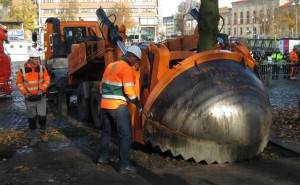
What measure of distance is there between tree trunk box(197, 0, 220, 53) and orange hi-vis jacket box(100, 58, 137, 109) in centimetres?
235

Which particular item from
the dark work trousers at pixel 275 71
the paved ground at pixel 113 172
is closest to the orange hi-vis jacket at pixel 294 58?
the dark work trousers at pixel 275 71

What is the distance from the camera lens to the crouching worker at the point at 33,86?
7.92 metres

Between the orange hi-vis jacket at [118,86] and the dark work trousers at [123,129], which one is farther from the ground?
the orange hi-vis jacket at [118,86]

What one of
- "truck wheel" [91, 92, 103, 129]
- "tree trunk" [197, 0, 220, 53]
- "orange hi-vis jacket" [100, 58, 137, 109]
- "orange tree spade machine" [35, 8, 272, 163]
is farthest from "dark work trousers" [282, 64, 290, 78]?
"orange hi-vis jacket" [100, 58, 137, 109]

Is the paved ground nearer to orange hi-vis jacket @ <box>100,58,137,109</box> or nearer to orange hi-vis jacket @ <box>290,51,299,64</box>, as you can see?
orange hi-vis jacket @ <box>100,58,137,109</box>

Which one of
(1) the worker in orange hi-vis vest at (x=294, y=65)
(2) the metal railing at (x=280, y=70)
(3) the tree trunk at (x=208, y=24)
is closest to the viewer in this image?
(3) the tree trunk at (x=208, y=24)

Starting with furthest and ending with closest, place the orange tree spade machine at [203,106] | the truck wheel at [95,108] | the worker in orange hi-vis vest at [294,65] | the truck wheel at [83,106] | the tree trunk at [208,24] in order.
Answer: the worker in orange hi-vis vest at [294,65], the truck wheel at [83,106], the truck wheel at [95,108], the tree trunk at [208,24], the orange tree spade machine at [203,106]

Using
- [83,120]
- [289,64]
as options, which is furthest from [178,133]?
[289,64]

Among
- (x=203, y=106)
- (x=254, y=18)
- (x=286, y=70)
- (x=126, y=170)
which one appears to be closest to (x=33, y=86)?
(x=126, y=170)

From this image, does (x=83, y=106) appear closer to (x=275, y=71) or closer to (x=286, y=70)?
(x=275, y=71)

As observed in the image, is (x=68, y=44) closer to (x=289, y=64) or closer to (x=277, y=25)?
(x=289, y=64)

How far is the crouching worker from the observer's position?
7.92 meters

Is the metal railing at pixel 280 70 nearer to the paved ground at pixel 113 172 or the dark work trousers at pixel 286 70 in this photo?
the dark work trousers at pixel 286 70

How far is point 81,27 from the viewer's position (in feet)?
47.6
